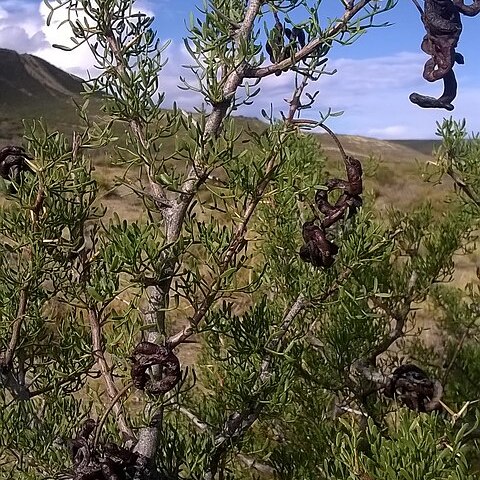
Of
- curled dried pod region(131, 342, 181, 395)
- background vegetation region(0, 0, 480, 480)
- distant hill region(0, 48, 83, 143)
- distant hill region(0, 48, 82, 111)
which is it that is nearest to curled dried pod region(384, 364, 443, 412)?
background vegetation region(0, 0, 480, 480)

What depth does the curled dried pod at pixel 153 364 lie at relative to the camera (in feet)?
2.57

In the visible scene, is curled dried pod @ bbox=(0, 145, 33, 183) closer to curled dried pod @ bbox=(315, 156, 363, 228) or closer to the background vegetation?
the background vegetation

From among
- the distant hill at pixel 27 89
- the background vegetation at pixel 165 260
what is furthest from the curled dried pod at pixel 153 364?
the distant hill at pixel 27 89

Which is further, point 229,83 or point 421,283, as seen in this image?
point 421,283

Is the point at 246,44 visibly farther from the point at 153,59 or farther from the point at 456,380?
the point at 456,380

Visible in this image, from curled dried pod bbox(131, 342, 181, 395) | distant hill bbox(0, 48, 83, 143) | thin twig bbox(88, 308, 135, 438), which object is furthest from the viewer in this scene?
distant hill bbox(0, 48, 83, 143)

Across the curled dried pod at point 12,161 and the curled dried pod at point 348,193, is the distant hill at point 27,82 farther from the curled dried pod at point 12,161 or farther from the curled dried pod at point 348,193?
the curled dried pod at point 348,193

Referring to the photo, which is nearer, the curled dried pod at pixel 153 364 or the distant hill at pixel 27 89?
the curled dried pod at pixel 153 364

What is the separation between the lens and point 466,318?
248cm

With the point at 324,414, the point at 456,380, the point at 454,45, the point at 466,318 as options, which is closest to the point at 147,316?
the point at 454,45

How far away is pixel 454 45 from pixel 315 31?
183mm

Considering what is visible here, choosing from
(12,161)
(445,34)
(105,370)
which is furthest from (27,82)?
(445,34)

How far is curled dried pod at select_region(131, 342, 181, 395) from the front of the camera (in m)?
0.78

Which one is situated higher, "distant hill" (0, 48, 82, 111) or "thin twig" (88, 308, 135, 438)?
"distant hill" (0, 48, 82, 111)
